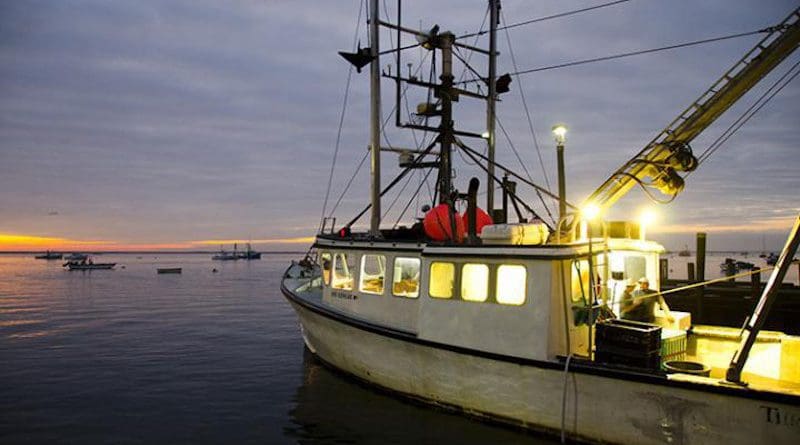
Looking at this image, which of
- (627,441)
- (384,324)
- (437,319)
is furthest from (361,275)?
(627,441)

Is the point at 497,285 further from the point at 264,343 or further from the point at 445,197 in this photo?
the point at 264,343

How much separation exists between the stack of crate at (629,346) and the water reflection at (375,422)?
1.91 m

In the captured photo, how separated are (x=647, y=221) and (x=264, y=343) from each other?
16195mm

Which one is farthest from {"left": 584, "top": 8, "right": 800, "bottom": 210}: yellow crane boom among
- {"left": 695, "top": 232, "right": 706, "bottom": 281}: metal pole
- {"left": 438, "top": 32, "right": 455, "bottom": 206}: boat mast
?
{"left": 695, "top": 232, "right": 706, "bottom": 281}: metal pole

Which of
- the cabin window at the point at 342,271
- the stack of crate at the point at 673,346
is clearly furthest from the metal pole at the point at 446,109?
the stack of crate at the point at 673,346

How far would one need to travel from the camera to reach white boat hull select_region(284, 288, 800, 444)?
→ 23.0 feet

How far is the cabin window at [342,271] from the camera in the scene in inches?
495

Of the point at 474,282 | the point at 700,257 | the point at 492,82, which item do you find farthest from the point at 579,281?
the point at 700,257

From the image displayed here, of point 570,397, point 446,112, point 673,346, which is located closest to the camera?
point 570,397

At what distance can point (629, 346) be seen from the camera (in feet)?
26.6

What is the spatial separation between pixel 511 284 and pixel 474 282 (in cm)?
77

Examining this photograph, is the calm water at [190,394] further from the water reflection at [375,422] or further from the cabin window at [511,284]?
the cabin window at [511,284]

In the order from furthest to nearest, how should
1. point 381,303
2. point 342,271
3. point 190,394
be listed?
1. point 190,394
2. point 342,271
3. point 381,303

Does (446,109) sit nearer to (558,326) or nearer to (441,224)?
(441,224)
